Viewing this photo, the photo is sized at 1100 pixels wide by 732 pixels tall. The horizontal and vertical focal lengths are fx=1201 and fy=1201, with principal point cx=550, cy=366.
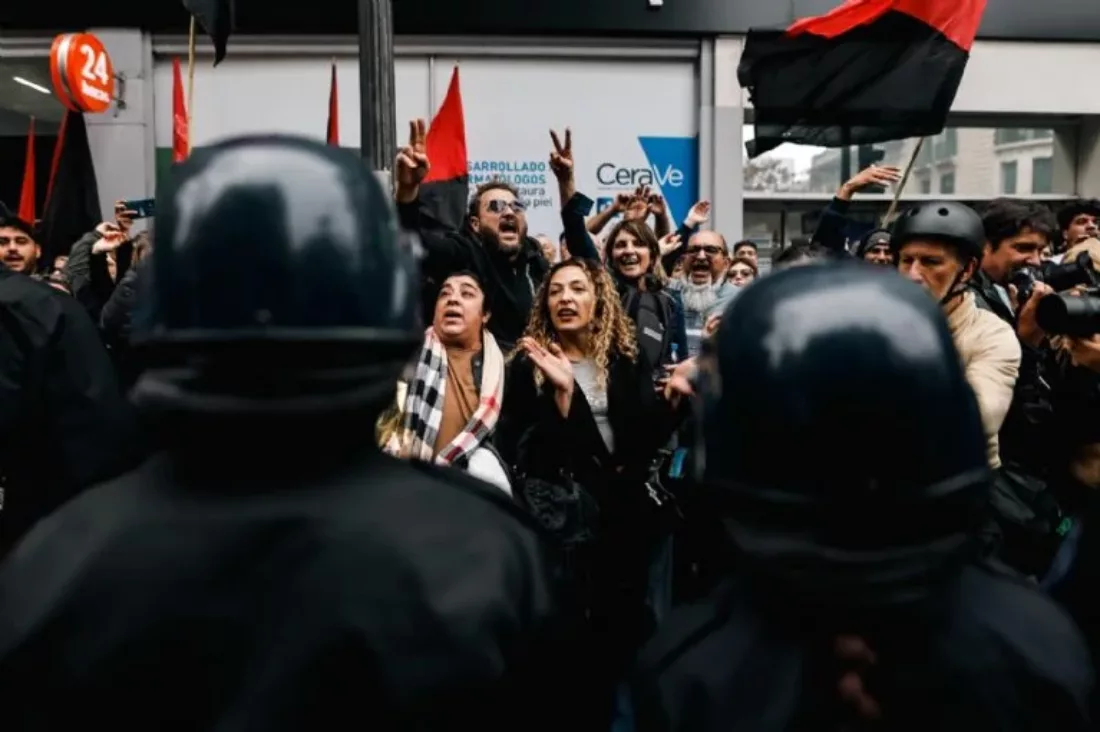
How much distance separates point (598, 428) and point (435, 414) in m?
0.66

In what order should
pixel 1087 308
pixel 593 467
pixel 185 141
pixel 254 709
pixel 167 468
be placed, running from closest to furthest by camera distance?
pixel 254 709
pixel 167 468
pixel 1087 308
pixel 593 467
pixel 185 141

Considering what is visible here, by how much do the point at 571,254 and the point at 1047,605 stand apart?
14.8ft

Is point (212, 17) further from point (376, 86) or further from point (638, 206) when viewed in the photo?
point (638, 206)

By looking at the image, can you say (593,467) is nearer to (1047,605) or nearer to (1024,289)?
(1024,289)

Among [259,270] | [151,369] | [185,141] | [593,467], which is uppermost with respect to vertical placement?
[185,141]

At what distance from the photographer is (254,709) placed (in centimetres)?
122

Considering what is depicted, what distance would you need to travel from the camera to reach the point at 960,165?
13.3m

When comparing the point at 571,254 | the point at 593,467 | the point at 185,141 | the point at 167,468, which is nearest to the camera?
the point at 167,468

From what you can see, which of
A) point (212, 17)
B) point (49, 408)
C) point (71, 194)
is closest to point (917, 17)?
point (212, 17)

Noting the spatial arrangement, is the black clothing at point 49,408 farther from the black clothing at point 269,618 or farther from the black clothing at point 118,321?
the black clothing at point 269,618

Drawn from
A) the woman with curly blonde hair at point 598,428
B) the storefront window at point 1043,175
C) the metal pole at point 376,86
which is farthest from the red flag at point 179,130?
the storefront window at point 1043,175

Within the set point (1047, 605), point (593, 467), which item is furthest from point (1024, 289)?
point (1047, 605)

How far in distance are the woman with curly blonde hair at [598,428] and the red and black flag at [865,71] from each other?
2.08m

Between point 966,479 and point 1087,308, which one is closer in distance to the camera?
A: point 966,479
